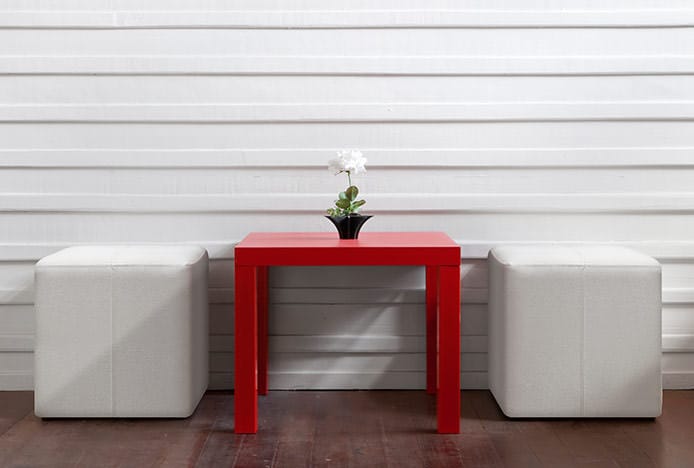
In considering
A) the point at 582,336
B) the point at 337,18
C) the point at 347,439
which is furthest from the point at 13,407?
the point at 582,336

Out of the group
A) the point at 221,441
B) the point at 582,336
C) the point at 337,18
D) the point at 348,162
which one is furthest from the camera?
the point at 337,18

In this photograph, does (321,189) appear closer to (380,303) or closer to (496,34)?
(380,303)

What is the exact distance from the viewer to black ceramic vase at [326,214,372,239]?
290 cm

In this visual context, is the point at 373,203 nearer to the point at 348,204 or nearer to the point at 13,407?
the point at 348,204

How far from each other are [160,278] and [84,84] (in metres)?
0.88

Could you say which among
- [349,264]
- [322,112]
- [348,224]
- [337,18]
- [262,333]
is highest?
[337,18]

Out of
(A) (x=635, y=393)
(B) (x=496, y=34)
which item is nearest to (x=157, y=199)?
(B) (x=496, y=34)

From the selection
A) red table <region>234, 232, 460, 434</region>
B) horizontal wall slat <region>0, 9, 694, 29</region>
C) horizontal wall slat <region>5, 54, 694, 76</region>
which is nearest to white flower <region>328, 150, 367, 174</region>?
red table <region>234, 232, 460, 434</region>

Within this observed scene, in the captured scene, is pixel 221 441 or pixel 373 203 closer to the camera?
pixel 221 441

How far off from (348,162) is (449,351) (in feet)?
2.33

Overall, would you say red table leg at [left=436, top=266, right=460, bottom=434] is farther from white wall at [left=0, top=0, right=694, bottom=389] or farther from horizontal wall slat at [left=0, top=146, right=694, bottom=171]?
horizontal wall slat at [left=0, top=146, right=694, bottom=171]

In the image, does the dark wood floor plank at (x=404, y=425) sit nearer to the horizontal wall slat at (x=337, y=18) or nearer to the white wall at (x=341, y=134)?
the white wall at (x=341, y=134)

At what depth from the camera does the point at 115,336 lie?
9.31 feet

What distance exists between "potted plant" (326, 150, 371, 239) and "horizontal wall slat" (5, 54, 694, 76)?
42 centimetres
